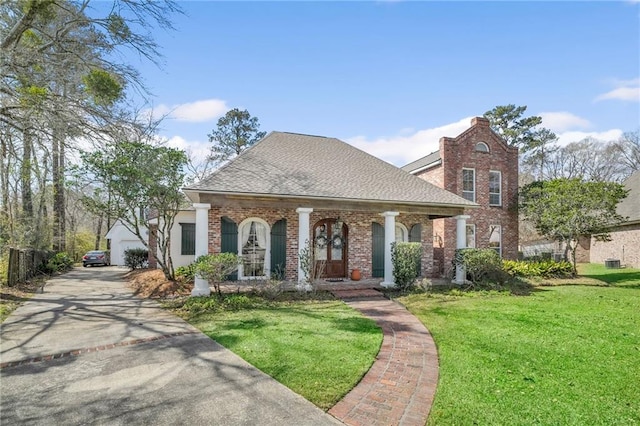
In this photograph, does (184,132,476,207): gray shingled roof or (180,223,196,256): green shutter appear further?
(180,223,196,256): green shutter

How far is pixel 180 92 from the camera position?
1176 cm

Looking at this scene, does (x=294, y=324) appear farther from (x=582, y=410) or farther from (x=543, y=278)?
(x=543, y=278)

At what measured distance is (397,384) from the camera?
4441 mm

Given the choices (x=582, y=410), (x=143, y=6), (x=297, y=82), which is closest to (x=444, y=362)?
(x=582, y=410)

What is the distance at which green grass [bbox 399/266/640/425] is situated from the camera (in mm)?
3752

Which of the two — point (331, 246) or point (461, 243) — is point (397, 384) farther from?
point (461, 243)

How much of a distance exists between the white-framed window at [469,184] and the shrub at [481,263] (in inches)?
215

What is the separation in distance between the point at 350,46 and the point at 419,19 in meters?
2.16

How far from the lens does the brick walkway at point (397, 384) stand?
3664 mm

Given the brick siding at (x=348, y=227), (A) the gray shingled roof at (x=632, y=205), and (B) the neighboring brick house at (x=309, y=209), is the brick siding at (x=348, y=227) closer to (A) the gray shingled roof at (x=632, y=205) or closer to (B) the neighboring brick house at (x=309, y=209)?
(B) the neighboring brick house at (x=309, y=209)

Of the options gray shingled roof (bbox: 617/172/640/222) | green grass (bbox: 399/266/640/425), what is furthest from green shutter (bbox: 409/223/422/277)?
gray shingled roof (bbox: 617/172/640/222)

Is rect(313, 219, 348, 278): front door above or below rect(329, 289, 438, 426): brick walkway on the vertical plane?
above

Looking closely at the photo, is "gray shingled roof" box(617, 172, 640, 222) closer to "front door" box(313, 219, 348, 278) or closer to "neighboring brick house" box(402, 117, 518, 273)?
"neighboring brick house" box(402, 117, 518, 273)

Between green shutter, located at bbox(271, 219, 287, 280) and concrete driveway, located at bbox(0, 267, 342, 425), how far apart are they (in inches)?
206
